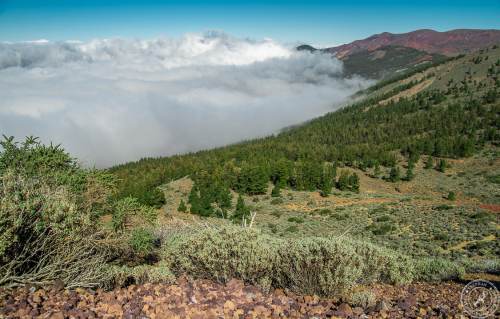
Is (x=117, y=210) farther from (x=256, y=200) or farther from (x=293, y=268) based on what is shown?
(x=256, y=200)

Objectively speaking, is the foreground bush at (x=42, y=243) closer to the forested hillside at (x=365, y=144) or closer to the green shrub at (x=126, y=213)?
the green shrub at (x=126, y=213)

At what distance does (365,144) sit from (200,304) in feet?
380

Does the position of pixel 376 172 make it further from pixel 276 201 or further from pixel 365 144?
pixel 365 144

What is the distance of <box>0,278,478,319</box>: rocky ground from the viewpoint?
607cm

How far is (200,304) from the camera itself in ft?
21.9

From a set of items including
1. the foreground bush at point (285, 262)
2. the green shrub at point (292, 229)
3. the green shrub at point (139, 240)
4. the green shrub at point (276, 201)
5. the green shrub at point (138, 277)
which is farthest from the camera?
the green shrub at point (276, 201)

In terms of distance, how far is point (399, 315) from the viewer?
671 cm

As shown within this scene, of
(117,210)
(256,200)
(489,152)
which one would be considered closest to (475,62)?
(489,152)

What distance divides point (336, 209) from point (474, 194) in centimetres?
3090

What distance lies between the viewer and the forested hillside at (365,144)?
65.2 meters

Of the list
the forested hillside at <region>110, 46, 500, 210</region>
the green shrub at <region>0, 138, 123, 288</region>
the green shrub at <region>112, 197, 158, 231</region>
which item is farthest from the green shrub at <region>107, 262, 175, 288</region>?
the forested hillside at <region>110, 46, 500, 210</region>

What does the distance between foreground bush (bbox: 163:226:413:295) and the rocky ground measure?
64 centimetres

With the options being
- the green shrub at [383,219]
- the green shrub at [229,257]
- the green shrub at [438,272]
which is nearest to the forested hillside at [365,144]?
the green shrub at [383,219]

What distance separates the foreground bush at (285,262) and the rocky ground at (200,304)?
64 centimetres
